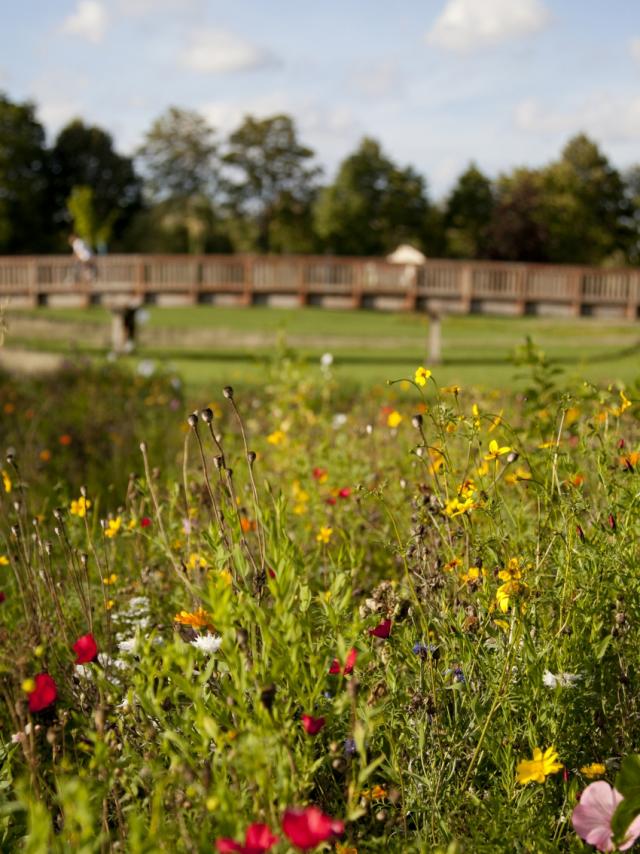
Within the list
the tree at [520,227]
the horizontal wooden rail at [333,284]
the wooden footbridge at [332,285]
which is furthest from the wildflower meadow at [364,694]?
the tree at [520,227]

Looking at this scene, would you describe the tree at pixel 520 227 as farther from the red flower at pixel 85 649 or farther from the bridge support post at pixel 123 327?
the red flower at pixel 85 649

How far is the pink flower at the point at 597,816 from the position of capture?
200cm

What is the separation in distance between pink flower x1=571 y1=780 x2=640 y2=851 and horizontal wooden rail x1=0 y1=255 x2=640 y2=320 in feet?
64.5

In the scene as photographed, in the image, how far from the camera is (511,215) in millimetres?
61406

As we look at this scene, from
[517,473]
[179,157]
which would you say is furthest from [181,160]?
[517,473]

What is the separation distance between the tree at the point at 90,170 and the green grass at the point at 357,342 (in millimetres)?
23145

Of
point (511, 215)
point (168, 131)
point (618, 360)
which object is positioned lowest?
point (618, 360)

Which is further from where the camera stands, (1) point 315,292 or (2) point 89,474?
(1) point 315,292

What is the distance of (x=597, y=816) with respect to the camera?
202 centimetres

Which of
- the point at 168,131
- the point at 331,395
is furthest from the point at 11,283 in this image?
the point at 168,131

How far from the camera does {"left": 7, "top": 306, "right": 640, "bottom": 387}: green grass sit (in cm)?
1658

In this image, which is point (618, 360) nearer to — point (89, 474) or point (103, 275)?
point (103, 275)

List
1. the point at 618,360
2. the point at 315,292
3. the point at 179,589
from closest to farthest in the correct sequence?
the point at 179,589 < the point at 618,360 < the point at 315,292

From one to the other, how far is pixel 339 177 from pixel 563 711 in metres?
63.8
